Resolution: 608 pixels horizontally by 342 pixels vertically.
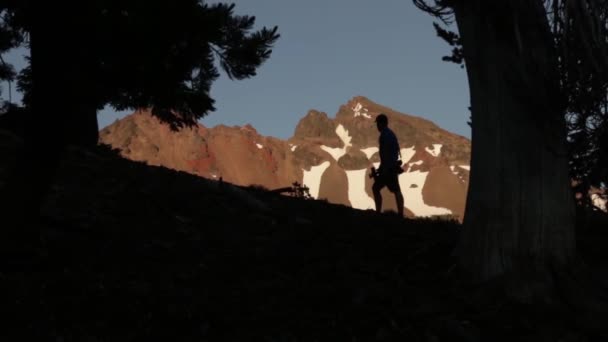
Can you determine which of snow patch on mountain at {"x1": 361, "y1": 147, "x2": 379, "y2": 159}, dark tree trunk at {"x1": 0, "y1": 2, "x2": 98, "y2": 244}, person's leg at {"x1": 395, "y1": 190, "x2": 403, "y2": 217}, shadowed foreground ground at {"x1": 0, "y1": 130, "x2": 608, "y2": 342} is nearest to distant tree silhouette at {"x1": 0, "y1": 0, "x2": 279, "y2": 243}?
dark tree trunk at {"x1": 0, "y1": 2, "x2": 98, "y2": 244}

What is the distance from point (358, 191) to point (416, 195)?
1352cm

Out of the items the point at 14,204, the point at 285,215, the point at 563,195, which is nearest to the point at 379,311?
the point at 563,195

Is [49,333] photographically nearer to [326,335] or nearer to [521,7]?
[326,335]

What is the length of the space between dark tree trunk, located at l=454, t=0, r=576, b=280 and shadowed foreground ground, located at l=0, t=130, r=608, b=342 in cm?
49

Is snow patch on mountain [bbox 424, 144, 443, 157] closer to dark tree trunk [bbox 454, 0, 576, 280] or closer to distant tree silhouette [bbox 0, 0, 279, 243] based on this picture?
distant tree silhouette [bbox 0, 0, 279, 243]

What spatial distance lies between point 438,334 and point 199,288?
194 centimetres

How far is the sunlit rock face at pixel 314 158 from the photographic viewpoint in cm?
12988

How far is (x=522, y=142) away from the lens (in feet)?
18.6

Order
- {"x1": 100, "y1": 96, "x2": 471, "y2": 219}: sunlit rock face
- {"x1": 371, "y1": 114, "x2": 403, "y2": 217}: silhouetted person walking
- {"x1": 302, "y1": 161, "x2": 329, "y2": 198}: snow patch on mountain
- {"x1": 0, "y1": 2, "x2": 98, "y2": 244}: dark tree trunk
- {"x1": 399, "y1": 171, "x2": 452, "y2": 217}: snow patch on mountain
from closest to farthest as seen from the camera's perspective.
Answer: {"x1": 0, "y1": 2, "x2": 98, "y2": 244}: dark tree trunk < {"x1": 371, "y1": 114, "x2": 403, "y2": 217}: silhouetted person walking < {"x1": 100, "y1": 96, "x2": 471, "y2": 219}: sunlit rock face < {"x1": 399, "y1": 171, "x2": 452, "y2": 217}: snow patch on mountain < {"x1": 302, "y1": 161, "x2": 329, "y2": 198}: snow patch on mountain

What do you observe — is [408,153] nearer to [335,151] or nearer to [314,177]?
[335,151]

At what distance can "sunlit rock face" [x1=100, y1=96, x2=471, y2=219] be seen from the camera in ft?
426

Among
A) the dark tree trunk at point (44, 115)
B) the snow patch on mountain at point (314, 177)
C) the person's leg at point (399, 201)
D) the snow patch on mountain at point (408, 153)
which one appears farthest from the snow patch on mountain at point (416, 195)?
the dark tree trunk at point (44, 115)

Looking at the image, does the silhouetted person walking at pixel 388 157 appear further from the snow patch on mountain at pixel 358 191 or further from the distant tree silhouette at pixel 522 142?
the snow patch on mountain at pixel 358 191

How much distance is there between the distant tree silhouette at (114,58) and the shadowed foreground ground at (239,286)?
957 mm
